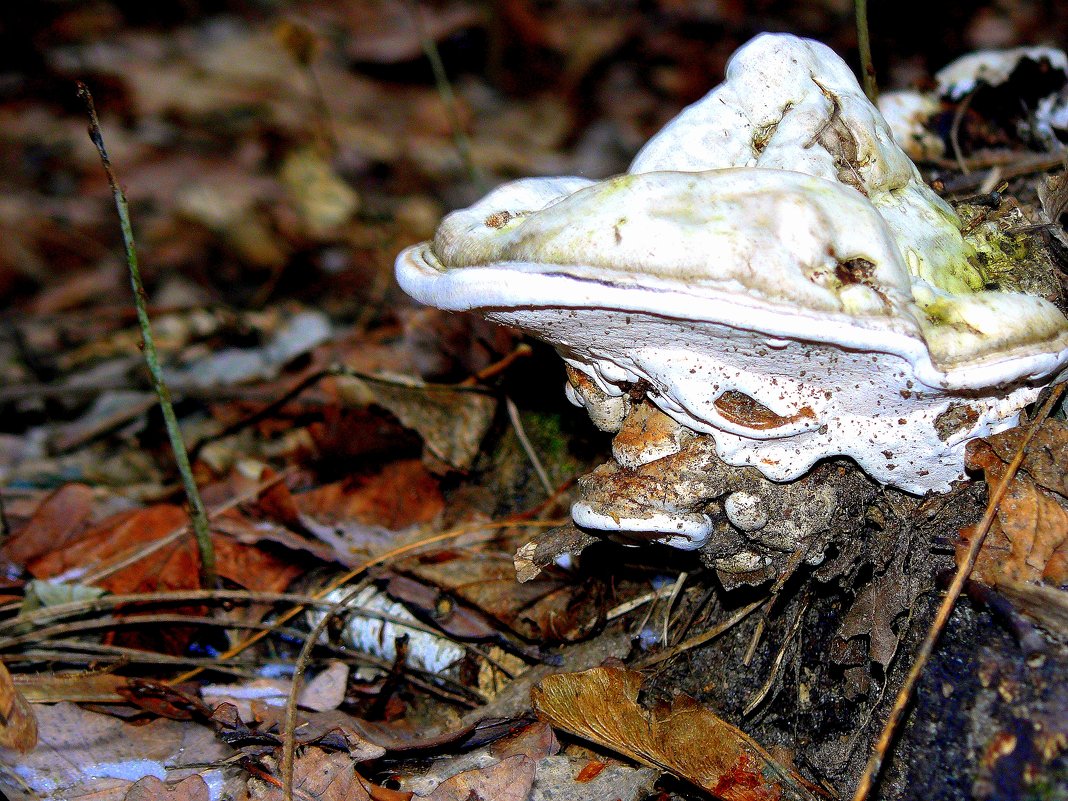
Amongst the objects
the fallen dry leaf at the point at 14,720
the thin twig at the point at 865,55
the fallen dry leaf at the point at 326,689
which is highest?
the thin twig at the point at 865,55

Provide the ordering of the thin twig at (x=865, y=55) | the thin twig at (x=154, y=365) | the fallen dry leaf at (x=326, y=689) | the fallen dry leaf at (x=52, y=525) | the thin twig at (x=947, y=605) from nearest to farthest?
the thin twig at (x=947, y=605)
the thin twig at (x=154, y=365)
the fallen dry leaf at (x=326, y=689)
the thin twig at (x=865, y=55)
the fallen dry leaf at (x=52, y=525)

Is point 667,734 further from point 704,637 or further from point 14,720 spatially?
point 14,720

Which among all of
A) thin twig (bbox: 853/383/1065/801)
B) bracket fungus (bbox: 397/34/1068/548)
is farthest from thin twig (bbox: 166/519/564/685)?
thin twig (bbox: 853/383/1065/801)

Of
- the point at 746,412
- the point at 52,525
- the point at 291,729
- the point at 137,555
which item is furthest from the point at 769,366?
the point at 52,525

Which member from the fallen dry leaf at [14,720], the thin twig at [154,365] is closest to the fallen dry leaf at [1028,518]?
the thin twig at [154,365]

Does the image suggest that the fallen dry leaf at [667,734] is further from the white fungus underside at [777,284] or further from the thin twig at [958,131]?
the thin twig at [958,131]
